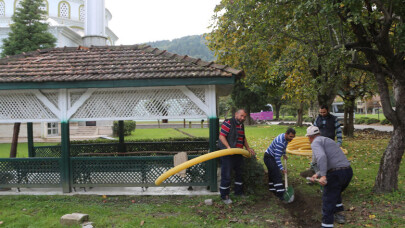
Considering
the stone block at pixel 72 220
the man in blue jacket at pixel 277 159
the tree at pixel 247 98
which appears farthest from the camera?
the tree at pixel 247 98

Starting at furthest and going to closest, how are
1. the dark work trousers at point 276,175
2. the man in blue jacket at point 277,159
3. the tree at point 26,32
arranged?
the tree at point 26,32 → the dark work trousers at point 276,175 → the man in blue jacket at point 277,159

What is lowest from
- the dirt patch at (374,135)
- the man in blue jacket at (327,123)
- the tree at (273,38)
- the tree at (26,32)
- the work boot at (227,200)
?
the work boot at (227,200)

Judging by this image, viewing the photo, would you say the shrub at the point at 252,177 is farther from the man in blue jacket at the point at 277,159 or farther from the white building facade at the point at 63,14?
the white building facade at the point at 63,14

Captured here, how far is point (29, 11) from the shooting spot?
19062mm

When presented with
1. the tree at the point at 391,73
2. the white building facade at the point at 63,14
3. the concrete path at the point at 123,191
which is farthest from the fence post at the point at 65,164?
the white building facade at the point at 63,14

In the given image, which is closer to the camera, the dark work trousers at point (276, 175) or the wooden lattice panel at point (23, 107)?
the dark work trousers at point (276, 175)

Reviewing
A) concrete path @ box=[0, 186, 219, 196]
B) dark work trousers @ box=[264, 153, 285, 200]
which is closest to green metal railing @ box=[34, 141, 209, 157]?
concrete path @ box=[0, 186, 219, 196]

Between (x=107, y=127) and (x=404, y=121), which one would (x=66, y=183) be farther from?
(x=107, y=127)

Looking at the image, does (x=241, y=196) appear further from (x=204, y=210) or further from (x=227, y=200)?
(x=204, y=210)

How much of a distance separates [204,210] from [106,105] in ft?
10.8

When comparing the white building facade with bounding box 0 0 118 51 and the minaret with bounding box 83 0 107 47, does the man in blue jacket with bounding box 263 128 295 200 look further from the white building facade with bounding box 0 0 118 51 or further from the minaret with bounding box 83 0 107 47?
the white building facade with bounding box 0 0 118 51

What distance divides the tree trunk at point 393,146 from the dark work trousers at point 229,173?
2793 millimetres

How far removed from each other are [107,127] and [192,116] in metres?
20.5

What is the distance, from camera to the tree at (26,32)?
18812 millimetres
